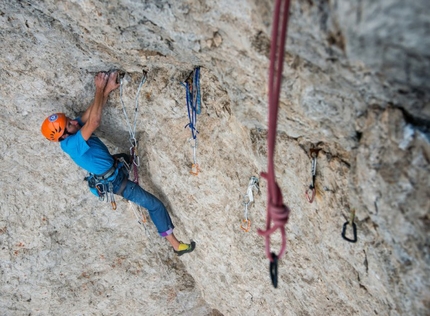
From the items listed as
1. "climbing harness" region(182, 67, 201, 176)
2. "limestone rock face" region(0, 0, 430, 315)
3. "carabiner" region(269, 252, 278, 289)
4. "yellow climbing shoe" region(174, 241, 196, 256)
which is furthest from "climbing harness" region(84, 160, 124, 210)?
"carabiner" region(269, 252, 278, 289)

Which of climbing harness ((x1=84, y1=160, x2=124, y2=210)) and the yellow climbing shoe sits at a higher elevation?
climbing harness ((x1=84, y1=160, x2=124, y2=210))

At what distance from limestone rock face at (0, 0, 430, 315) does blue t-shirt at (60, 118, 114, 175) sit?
411 millimetres

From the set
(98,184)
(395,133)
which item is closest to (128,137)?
(98,184)

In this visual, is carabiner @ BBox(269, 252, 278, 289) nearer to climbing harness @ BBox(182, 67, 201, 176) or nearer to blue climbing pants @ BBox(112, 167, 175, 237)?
climbing harness @ BBox(182, 67, 201, 176)

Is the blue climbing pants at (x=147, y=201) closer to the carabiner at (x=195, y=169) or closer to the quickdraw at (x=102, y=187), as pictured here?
the quickdraw at (x=102, y=187)

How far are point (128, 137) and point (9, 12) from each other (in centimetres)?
188

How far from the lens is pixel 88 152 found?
13.9ft

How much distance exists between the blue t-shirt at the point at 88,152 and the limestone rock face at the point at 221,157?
41 cm

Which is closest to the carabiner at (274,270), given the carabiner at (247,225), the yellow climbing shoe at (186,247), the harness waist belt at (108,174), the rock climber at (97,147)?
the carabiner at (247,225)

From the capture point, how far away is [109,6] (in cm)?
299

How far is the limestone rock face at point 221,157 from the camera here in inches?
87.8

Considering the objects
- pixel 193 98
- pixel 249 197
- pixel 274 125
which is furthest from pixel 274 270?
pixel 193 98

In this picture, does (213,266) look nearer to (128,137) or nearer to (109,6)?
(128,137)

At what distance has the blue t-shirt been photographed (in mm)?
4062
